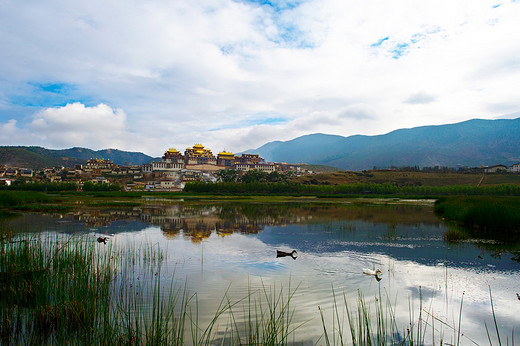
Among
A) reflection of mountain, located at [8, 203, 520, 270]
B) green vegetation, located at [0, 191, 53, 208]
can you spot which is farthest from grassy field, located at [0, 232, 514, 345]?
green vegetation, located at [0, 191, 53, 208]

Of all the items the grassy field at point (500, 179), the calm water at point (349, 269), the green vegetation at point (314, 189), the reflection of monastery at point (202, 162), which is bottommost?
the green vegetation at point (314, 189)

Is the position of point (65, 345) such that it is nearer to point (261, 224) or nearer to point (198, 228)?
point (198, 228)

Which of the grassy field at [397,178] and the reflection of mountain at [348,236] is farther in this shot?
the grassy field at [397,178]

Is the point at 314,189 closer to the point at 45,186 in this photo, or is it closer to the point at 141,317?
the point at 45,186

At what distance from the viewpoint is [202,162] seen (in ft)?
440

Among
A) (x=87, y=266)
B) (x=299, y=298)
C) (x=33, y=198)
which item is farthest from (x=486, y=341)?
(x=33, y=198)

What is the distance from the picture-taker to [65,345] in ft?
19.1

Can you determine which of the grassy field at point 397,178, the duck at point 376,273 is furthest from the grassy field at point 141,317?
the grassy field at point 397,178

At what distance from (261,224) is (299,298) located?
51.3 feet

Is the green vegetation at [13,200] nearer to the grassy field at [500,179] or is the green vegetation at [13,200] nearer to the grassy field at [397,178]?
the grassy field at [397,178]

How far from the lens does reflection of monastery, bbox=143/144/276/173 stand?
121 metres

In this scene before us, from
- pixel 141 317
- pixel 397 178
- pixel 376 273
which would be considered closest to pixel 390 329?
pixel 376 273

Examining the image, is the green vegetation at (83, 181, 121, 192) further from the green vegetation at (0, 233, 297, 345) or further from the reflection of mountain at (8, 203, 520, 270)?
the green vegetation at (0, 233, 297, 345)

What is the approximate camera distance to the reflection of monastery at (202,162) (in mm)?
120812
